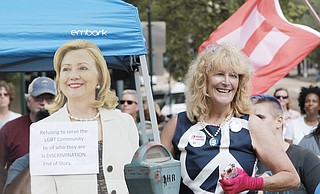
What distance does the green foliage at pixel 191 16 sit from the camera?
16656mm

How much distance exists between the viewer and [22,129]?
7195 millimetres

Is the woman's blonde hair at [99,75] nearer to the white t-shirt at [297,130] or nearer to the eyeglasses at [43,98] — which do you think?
the eyeglasses at [43,98]

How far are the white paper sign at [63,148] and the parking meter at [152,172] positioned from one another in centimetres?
44

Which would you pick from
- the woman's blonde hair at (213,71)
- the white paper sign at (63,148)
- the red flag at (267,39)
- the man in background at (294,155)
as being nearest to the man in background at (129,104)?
the red flag at (267,39)

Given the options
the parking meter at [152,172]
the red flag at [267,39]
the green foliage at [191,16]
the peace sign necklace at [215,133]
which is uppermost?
the green foliage at [191,16]

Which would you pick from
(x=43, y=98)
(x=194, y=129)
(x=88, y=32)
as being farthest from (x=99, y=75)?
(x=43, y=98)

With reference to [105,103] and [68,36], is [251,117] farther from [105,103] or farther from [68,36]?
[68,36]

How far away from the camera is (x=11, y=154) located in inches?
277

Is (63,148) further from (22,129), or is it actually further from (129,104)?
(129,104)

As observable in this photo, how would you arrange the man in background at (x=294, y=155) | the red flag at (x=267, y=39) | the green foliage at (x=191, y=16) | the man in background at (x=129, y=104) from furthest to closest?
the green foliage at (x=191, y=16)
the man in background at (x=129, y=104)
the red flag at (x=267, y=39)
the man in background at (x=294, y=155)

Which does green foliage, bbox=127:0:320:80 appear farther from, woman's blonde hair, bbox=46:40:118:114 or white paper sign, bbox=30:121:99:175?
white paper sign, bbox=30:121:99:175

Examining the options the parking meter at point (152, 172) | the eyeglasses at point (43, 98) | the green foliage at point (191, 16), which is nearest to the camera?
the parking meter at point (152, 172)

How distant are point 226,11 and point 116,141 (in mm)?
12410

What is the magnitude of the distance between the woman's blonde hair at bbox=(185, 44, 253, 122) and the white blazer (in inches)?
18.2
